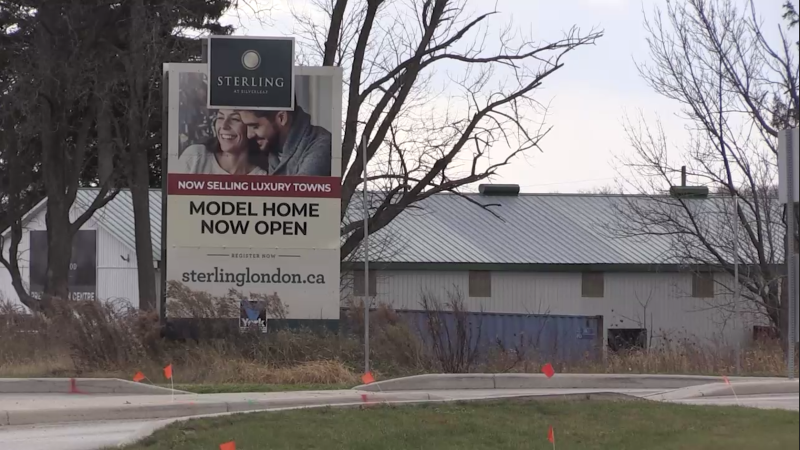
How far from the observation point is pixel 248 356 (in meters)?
17.2

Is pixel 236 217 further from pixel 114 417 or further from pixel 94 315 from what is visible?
pixel 114 417

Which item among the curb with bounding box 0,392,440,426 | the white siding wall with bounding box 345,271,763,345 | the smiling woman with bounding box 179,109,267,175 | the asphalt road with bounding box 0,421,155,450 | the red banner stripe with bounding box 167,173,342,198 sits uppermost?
the smiling woman with bounding box 179,109,267,175

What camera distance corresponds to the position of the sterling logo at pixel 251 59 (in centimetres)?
1742

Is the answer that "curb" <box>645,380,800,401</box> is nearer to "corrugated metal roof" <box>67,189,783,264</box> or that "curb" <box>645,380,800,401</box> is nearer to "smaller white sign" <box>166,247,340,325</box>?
"smaller white sign" <box>166,247,340,325</box>

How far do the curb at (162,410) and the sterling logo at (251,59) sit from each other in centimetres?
651

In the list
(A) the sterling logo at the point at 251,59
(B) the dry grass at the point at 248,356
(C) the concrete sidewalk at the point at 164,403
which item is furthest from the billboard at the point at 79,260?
(C) the concrete sidewalk at the point at 164,403

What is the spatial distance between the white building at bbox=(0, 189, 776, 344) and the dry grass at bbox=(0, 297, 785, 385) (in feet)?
63.2

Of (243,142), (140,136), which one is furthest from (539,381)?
(140,136)

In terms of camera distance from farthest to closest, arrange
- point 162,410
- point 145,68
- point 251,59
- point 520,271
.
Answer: point 520,271 → point 145,68 → point 251,59 → point 162,410

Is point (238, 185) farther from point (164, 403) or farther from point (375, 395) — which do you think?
point (164, 403)

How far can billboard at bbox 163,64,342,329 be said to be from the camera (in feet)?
57.5

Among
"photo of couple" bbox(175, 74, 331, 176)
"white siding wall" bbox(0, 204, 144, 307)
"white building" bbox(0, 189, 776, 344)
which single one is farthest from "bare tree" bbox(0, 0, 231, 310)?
"white siding wall" bbox(0, 204, 144, 307)

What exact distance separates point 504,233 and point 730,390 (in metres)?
27.8

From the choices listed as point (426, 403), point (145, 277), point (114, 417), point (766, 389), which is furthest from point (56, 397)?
point (145, 277)
